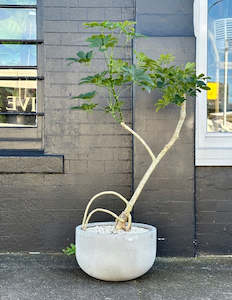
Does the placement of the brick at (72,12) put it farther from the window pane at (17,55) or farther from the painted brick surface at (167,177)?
the painted brick surface at (167,177)

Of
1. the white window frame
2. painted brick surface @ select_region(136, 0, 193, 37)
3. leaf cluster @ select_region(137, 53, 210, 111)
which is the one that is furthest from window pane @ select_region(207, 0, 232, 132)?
leaf cluster @ select_region(137, 53, 210, 111)

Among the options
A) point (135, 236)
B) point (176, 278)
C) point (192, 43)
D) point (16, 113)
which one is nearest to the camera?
point (135, 236)

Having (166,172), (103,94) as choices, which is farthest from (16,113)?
(166,172)

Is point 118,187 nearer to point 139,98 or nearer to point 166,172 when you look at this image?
point 166,172

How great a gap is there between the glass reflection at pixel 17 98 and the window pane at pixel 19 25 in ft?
1.35

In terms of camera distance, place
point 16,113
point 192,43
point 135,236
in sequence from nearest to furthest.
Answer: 1. point 135,236
2. point 192,43
3. point 16,113

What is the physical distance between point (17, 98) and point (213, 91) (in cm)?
225

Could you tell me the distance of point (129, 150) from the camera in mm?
4602

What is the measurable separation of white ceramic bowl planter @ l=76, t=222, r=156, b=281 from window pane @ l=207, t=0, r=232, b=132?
172 centimetres

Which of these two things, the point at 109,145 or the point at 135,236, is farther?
the point at 109,145

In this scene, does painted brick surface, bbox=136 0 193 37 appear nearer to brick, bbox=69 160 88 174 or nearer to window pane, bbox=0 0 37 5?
window pane, bbox=0 0 37 5

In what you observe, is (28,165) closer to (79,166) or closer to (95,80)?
(79,166)

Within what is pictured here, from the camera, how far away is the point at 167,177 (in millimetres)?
4488

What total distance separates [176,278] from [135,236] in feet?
2.20
